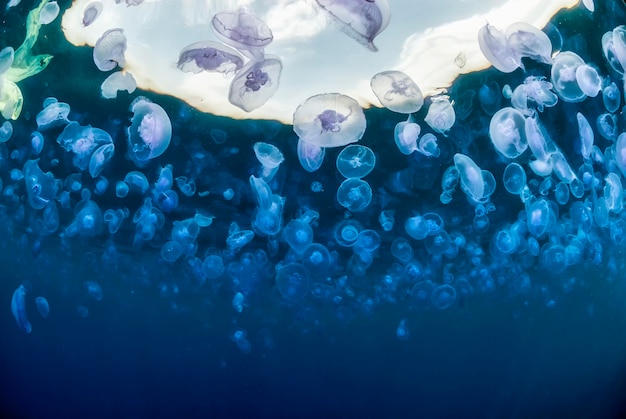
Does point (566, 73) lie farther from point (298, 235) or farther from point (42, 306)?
point (42, 306)

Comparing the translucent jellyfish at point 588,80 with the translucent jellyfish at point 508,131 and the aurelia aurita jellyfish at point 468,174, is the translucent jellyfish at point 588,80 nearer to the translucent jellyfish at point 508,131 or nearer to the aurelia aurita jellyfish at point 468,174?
the translucent jellyfish at point 508,131

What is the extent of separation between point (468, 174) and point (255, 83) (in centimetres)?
165

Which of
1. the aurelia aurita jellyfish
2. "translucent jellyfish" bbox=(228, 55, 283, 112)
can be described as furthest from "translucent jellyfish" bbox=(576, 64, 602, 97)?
"translucent jellyfish" bbox=(228, 55, 283, 112)

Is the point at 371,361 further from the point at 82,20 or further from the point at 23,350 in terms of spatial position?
the point at 82,20

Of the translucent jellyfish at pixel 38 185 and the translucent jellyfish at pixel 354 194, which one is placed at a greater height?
the translucent jellyfish at pixel 354 194

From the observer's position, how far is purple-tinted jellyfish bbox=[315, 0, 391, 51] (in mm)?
2834

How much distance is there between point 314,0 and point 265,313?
210 cm

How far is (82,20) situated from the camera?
344 cm

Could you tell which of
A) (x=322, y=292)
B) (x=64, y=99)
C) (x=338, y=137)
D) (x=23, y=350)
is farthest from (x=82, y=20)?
(x=322, y=292)

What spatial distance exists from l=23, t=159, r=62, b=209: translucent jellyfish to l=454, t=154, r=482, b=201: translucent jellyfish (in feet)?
9.21

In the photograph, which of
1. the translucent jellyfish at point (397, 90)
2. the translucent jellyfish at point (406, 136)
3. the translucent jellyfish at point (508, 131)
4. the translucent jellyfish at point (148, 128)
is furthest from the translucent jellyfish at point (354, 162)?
the translucent jellyfish at point (148, 128)

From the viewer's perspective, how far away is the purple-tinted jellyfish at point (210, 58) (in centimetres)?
311

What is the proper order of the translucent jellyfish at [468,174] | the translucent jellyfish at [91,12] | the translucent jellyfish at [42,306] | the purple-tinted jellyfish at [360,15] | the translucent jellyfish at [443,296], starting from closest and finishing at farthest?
the purple-tinted jellyfish at [360,15], the translucent jellyfish at [42,306], the translucent jellyfish at [91,12], the translucent jellyfish at [468,174], the translucent jellyfish at [443,296]

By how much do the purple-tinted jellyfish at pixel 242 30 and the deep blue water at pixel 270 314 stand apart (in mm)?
674
